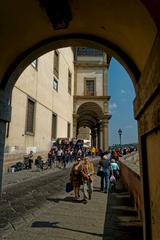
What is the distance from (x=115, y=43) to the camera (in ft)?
11.3

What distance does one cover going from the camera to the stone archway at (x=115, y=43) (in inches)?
90.6

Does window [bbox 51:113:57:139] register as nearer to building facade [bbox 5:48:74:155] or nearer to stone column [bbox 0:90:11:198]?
building facade [bbox 5:48:74:155]

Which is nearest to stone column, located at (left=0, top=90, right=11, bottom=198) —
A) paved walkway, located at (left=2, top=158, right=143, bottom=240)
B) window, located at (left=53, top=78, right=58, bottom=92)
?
paved walkway, located at (left=2, top=158, right=143, bottom=240)

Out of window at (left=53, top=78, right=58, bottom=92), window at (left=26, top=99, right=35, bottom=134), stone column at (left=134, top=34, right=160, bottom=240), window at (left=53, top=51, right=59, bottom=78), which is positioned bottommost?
stone column at (left=134, top=34, right=160, bottom=240)

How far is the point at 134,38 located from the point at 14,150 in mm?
13171

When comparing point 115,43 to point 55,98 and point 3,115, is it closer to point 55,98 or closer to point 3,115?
point 3,115

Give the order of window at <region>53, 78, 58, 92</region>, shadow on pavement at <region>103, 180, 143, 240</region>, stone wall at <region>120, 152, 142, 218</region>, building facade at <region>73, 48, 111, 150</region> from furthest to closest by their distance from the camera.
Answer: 1. building facade at <region>73, 48, 111, 150</region>
2. window at <region>53, 78, 58, 92</region>
3. stone wall at <region>120, 152, 142, 218</region>
4. shadow on pavement at <region>103, 180, 143, 240</region>

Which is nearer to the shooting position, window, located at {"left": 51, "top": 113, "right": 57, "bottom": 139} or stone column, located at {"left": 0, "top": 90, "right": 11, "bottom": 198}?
stone column, located at {"left": 0, "top": 90, "right": 11, "bottom": 198}

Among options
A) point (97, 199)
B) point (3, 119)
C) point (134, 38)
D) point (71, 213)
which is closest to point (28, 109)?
point (97, 199)

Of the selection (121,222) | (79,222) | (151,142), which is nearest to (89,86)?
(121,222)

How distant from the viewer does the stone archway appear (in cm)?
230

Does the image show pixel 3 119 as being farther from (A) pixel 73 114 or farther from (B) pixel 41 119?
(A) pixel 73 114

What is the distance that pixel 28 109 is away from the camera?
17312 mm

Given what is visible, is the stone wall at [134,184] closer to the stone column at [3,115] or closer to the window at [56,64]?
the stone column at [3,115]
